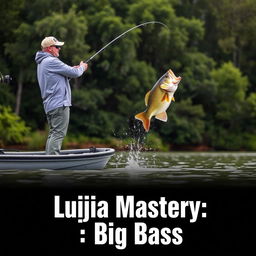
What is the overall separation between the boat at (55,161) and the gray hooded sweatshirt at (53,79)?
3.09 feet

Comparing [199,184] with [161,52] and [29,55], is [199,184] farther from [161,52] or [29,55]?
[161,52]

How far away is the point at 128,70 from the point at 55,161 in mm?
26995

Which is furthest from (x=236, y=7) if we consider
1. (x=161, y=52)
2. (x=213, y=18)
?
(x=161, y=52)

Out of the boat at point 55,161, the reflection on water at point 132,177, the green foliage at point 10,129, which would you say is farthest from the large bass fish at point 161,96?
the green foliage at point 10,129

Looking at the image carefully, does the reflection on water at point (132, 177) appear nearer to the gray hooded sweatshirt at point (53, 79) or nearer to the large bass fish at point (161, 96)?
the large bass fish at point (161, 96)

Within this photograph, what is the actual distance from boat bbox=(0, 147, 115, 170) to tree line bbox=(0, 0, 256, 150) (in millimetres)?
22727

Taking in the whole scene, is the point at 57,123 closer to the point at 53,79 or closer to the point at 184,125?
the point at 53,79

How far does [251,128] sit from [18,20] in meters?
14.4

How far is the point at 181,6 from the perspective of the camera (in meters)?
50.9

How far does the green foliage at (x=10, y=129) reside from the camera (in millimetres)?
38469

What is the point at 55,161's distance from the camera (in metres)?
15.7

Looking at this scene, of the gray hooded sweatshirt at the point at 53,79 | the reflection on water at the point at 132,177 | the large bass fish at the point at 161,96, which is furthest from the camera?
the gray hooded sweatshirt at the point at 53,79

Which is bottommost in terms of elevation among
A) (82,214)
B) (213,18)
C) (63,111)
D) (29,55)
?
(82,214)

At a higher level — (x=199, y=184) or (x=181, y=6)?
(x=181, y=6)
